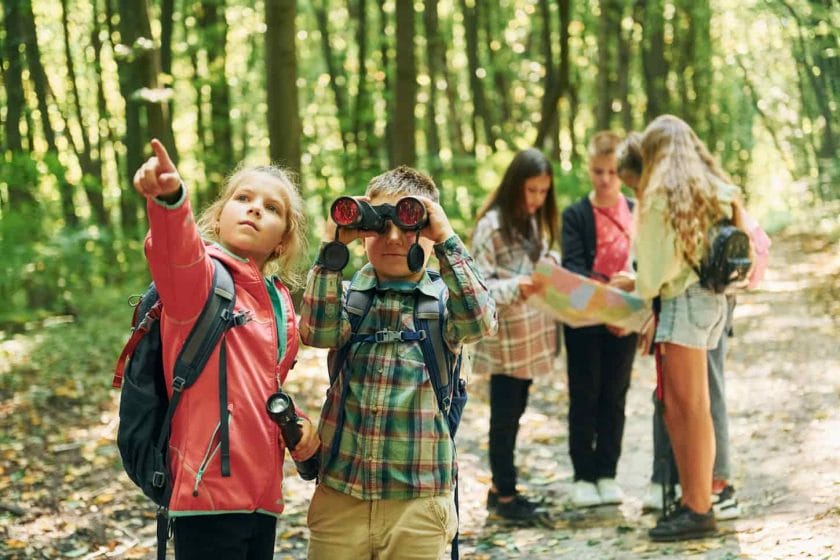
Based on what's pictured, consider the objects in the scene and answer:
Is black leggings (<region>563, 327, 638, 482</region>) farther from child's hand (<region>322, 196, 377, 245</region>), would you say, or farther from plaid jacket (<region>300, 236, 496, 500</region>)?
child's hand (<region>322, 196, 377, 245</region>)

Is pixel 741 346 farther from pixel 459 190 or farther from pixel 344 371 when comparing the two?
pixel 344 371

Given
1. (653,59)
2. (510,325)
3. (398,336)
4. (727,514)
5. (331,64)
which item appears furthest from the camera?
(653,59)

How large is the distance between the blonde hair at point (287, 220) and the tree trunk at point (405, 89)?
6.70m

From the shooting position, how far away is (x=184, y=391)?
316 centimetres

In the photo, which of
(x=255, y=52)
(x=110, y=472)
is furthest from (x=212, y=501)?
(x=255, y=52)

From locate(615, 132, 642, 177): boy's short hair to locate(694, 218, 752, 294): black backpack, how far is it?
0.80 m

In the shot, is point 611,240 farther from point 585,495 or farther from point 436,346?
point 436,346

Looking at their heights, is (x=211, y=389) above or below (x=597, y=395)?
above

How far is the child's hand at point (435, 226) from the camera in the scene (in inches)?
134

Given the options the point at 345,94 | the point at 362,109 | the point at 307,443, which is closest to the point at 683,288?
the point at 307,443

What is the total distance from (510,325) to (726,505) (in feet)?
5.73

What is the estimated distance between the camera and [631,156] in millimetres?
6180

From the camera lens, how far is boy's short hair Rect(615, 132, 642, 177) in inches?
242

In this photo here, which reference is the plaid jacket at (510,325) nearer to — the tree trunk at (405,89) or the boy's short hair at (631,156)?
the boy's short hair at (631,156)
